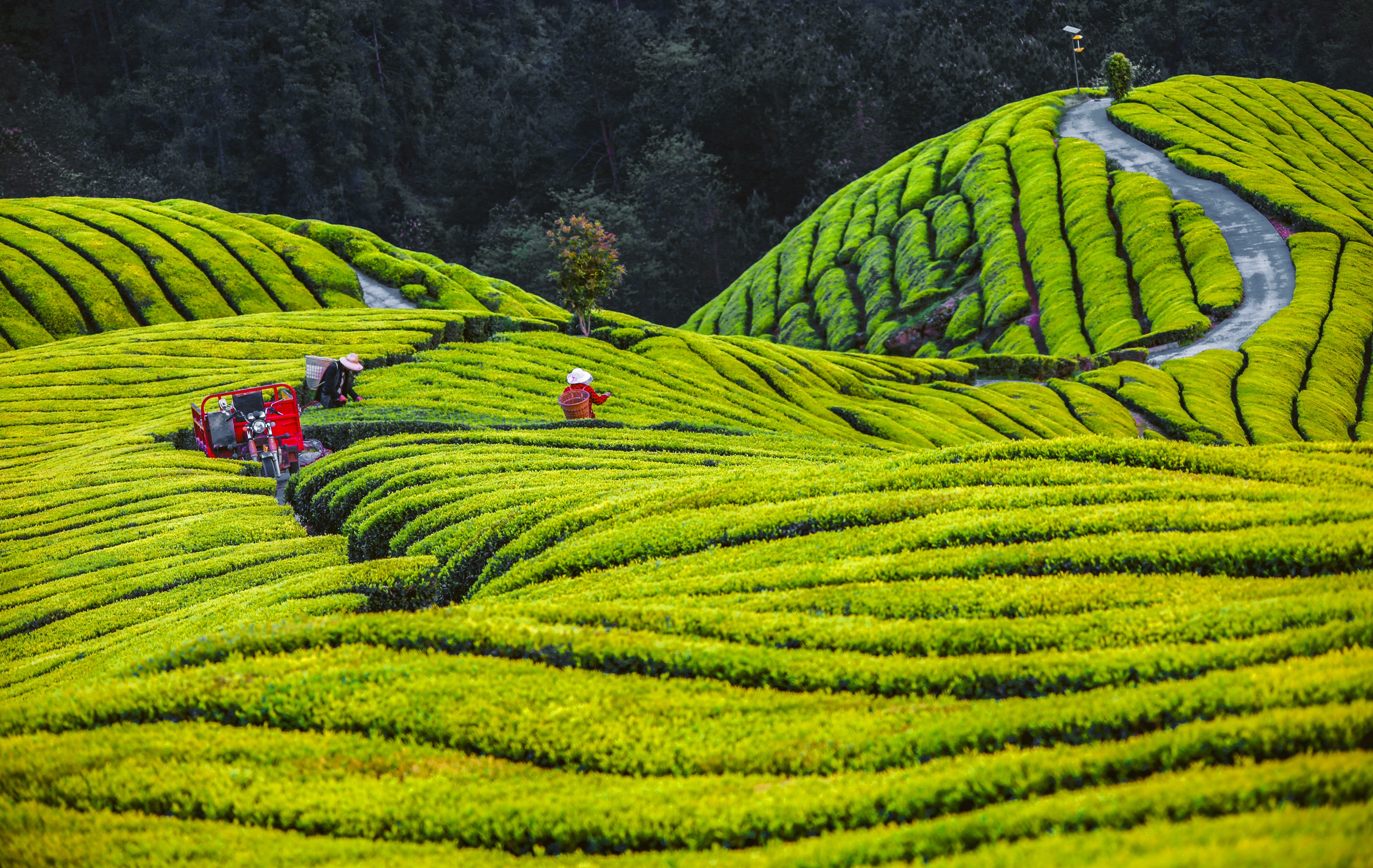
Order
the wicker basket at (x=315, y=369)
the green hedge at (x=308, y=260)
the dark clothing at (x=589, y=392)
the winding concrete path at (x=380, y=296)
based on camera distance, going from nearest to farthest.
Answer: the dark clothing at (x=589, y=392) → the wicker basket at (x=315, y=369) → the green hedge at (x=308, y=260) → the winding concrete path at (x=380, y=296)

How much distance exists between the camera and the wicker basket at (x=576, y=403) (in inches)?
1045

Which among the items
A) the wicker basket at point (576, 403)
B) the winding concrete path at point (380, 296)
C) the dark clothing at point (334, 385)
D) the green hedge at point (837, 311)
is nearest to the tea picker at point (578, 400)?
the wicker basket at point (576, 403)

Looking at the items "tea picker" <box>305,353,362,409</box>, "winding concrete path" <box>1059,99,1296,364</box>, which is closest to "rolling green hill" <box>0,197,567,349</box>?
"tea picker" <box>305,353,362,409</box>

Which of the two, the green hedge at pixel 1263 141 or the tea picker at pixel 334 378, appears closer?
the tea picker at pixel 334 378

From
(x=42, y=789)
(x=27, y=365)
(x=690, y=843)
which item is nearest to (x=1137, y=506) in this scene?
(x=690, y=843)

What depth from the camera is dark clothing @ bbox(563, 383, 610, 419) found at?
26656 millimetres

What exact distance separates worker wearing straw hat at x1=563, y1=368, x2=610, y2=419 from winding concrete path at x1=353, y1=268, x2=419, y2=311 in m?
29.3

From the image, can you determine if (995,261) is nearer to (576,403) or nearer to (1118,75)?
(1118,75)

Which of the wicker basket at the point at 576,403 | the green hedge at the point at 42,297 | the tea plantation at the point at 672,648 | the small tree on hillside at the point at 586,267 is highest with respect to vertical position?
the green hedge at the point at 42,297

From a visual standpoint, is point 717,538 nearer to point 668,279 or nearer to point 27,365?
point 27,365

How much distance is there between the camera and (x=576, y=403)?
26547mm

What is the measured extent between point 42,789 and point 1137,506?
407 inches

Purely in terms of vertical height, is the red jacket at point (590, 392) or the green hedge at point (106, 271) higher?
the green hedge at point (106, 271)

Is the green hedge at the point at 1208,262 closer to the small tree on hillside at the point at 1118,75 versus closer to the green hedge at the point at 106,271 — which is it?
the small tree on hillside at the point at 1118,75
